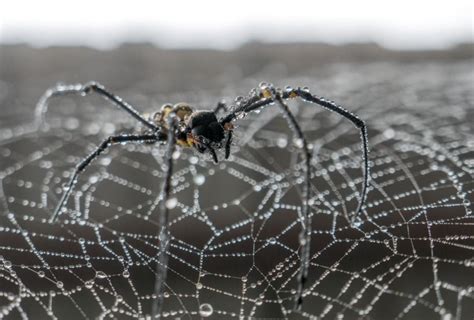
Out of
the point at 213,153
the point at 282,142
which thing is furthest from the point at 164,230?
the point at 282,142

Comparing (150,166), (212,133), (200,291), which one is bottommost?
(200,291)

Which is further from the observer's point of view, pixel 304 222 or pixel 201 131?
pixel 201 131

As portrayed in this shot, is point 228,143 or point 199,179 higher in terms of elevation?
point 228,143

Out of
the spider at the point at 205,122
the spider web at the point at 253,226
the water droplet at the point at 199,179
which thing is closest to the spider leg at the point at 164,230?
the spider at the point at 205,122

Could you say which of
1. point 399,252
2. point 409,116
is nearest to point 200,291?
point 399,252

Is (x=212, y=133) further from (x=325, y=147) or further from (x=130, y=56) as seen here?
(x=130, y=56)

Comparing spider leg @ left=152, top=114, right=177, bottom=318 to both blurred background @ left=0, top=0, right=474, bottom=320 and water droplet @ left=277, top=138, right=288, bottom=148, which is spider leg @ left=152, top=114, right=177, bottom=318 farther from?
water droplet @ left=277, top=138, right=288, bottom=148

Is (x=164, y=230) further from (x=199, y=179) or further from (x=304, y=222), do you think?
(x=199, y=179)
